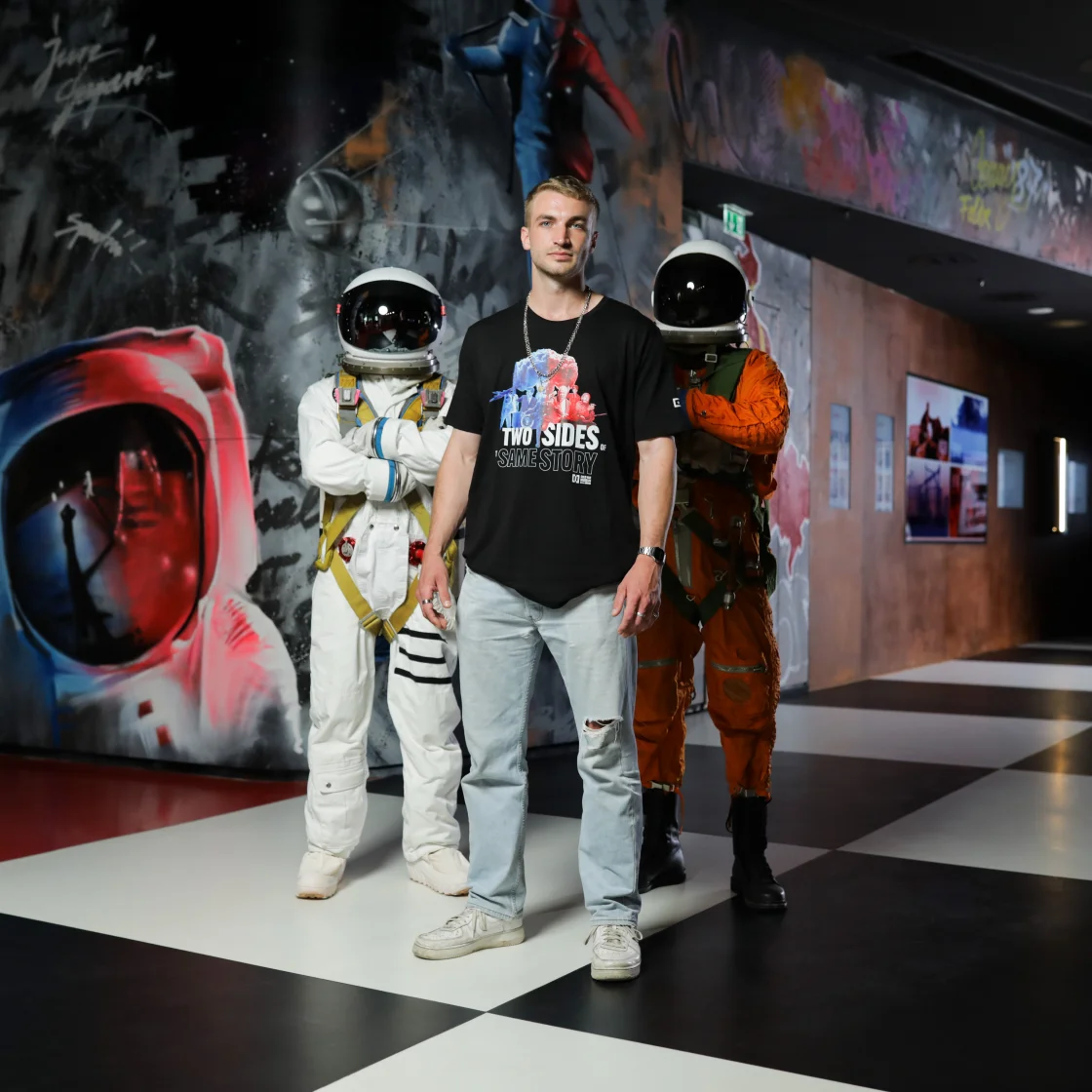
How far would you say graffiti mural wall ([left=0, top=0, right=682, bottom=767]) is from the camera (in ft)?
17.2

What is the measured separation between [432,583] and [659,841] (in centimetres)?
111

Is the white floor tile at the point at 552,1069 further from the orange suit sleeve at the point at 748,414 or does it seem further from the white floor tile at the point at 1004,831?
the white floor tile at the point at 1004,831

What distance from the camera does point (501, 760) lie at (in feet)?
9.69

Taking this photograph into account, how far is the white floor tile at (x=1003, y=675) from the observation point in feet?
30.9

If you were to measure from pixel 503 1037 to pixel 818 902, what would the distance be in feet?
4.21

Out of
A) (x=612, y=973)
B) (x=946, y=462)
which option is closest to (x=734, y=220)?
(x=946, y=462)

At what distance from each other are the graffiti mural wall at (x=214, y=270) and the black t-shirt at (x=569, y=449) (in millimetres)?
2464

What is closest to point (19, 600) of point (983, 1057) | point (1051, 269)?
point (983, 1057)

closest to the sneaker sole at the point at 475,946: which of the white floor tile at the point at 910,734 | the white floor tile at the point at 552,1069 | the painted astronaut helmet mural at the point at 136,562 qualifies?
the white floor tile at the point at 552,1069

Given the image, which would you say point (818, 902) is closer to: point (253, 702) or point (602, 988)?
point (602, 988)

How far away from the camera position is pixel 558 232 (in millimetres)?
2816

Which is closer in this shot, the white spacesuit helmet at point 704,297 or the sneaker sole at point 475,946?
the sneaker sole at point 475,946

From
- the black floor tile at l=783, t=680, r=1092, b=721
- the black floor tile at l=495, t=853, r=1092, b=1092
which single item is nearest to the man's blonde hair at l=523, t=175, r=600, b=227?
the black floor tile at l=495, t=853, r=1092, b=1092

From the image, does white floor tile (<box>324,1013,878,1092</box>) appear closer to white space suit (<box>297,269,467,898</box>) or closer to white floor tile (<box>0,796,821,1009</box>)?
white floor tile (<box>0,796,821,1009</box>)
